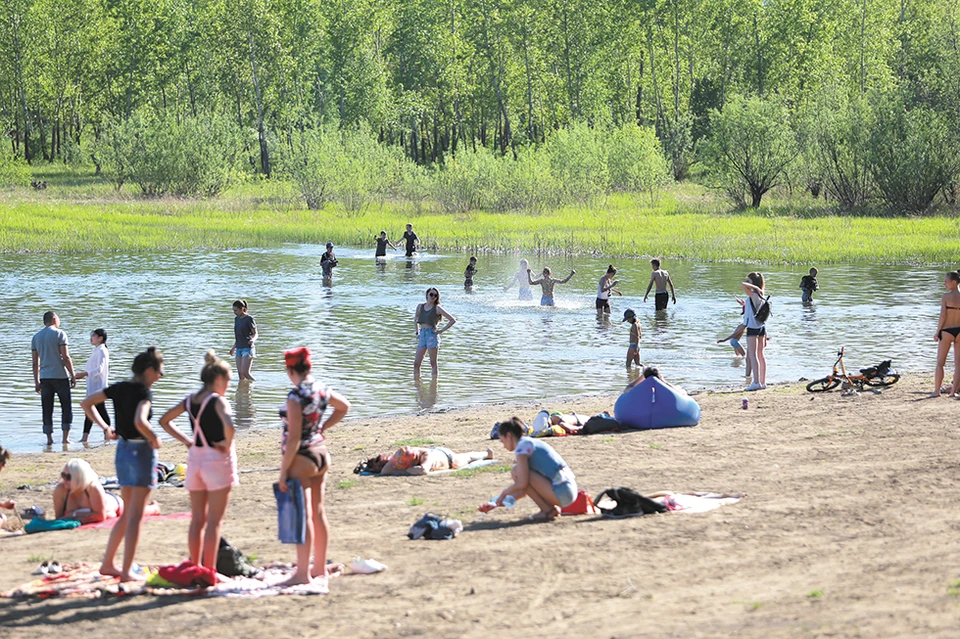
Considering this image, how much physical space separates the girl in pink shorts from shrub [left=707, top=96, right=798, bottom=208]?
55.1 m

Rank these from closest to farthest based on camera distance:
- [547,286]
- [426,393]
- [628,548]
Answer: [628,548] < [426,393] < [547,286]

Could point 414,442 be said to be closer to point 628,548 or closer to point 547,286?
point 628,548

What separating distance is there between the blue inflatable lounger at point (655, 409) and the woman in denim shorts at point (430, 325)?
5.07 metres

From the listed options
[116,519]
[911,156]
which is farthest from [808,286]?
[911,156]

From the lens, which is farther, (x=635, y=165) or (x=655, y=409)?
(x=635, y=165)

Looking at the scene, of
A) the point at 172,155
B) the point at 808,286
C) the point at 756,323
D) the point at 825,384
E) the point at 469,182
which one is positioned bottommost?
the point at 825,384

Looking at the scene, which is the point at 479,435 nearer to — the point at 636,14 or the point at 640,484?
the point at 640,484

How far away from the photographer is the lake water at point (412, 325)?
67.9 ft

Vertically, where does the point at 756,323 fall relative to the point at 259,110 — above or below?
below

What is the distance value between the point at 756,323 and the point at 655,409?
413 centimetres

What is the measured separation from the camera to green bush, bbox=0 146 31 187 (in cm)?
6800

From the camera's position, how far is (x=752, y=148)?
200 ft

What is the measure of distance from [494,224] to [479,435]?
4177 cm

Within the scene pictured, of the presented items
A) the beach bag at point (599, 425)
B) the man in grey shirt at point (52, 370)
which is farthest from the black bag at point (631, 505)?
the man in grey shirt at point (52, 370)
